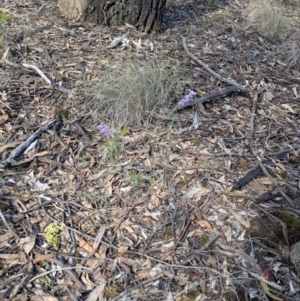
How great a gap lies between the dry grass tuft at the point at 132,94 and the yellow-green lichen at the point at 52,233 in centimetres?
100

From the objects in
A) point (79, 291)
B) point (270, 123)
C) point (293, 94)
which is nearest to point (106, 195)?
point (79, 291)

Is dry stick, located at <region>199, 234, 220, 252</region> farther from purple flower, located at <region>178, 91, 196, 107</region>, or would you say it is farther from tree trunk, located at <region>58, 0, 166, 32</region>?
tree trunk, located at <region>58, 0, 166, 32</region>

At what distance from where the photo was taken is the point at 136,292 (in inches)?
84.0

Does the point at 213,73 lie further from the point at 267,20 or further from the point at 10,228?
the point at 10,228

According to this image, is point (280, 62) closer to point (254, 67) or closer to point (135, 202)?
point (254, 67)

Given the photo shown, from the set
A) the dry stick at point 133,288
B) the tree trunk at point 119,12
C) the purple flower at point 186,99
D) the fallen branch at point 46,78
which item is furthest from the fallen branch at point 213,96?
the dry stick at point 133,288

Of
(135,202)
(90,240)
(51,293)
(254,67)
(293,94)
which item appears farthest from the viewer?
(254,67)

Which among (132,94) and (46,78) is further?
(46,78)

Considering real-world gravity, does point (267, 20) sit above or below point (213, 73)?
above

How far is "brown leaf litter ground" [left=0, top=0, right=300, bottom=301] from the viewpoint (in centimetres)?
219

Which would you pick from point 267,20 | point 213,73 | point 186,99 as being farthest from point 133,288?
point 267,20

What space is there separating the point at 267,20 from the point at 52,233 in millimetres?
3431

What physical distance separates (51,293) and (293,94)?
2.62m

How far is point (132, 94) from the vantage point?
3.11 metres
